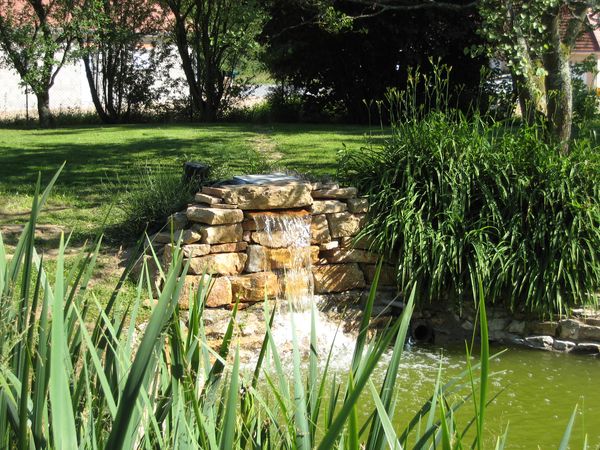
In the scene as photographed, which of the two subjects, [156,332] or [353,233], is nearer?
[156,332]

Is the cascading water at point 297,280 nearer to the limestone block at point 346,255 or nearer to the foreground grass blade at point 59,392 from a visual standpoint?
the limestone block at point 346,255

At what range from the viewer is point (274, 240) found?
7.63 m

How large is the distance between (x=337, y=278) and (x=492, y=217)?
1465 mm

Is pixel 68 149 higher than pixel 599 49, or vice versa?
pixel 599 49

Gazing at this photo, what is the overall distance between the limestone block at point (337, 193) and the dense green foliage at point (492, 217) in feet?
0.55

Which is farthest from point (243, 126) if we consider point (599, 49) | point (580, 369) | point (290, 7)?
point (599, 49)

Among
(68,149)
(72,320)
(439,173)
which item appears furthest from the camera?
(68,149)

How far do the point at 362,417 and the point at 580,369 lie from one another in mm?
2289

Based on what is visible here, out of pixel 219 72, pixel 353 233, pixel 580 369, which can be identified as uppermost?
pixel 219 72

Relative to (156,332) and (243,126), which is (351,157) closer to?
(156,332)

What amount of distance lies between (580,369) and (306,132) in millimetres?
9329

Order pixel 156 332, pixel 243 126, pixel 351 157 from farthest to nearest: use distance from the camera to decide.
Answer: pixel 243 126 < pixel 351 157 < pixel 156 332

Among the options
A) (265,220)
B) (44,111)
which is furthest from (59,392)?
(44,111)

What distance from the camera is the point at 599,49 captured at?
115 ft
